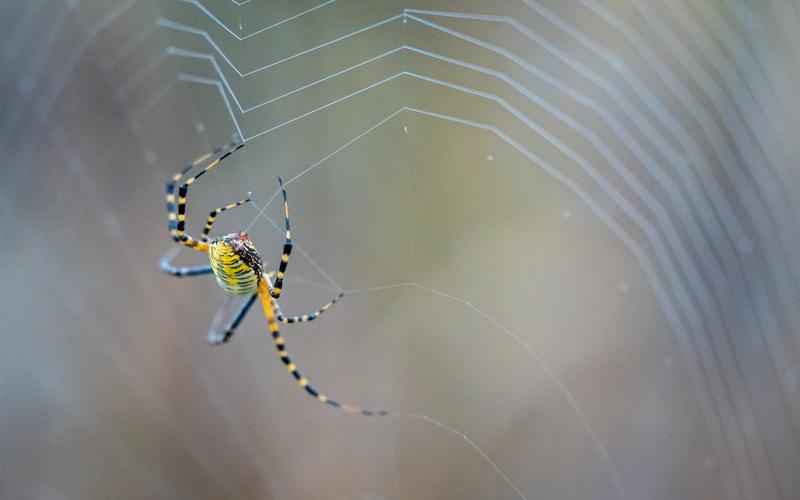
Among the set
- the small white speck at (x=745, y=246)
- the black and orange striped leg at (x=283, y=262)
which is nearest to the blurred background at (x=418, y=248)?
the small white speck at (x=745, y=246)

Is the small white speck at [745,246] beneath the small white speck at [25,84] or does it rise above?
above

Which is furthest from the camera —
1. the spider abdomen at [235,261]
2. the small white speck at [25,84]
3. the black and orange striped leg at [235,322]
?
the small white speck at [25,84]

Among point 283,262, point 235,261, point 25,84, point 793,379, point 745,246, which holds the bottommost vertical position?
point 235,261

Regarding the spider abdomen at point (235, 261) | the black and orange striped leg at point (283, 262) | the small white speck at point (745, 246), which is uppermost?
the small white speck at point (745, 246)

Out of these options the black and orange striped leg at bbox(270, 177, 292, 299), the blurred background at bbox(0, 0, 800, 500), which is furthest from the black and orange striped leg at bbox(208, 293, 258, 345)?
the blurred background at bbox(0, 0, 800, 500)

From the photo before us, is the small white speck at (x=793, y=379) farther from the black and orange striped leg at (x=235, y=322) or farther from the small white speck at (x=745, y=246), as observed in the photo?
the black and orange striped leg at (x=235, y=322)

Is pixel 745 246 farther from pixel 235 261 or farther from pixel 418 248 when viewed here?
pixel 235 261

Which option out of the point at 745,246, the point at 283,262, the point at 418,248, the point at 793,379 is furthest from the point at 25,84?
the point at 793,379
